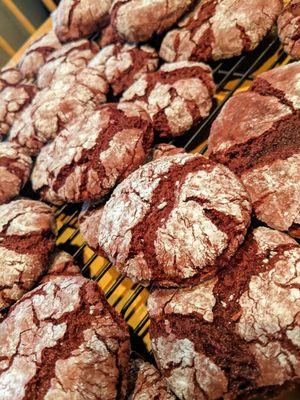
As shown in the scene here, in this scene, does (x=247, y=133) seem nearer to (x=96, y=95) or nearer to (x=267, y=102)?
(x=267, y=102)

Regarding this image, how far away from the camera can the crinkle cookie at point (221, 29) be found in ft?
8.07

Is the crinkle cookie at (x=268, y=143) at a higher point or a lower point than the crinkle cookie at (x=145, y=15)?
lower

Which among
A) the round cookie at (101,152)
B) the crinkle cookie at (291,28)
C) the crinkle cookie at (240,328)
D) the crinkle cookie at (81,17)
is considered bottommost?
the crinkle cookie at (240,328)

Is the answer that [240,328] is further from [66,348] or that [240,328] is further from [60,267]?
[60,267]

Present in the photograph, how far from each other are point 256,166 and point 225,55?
1.16 metres

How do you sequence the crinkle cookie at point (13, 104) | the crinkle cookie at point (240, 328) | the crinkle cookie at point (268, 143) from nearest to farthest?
the crinkle cookie at point (240, 328) → the crinkle cookie at point (268, 143) → the crinkle cookie at point (13, 104)

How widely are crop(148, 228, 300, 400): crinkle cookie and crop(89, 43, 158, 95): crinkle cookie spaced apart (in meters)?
1.83

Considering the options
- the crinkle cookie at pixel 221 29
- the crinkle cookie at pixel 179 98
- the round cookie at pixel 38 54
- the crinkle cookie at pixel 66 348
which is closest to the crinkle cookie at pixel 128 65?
the crinkle cookie at pixel 221 29

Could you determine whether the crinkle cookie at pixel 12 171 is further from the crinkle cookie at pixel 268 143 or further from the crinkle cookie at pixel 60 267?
the crinkle cookie at pixel 268 143

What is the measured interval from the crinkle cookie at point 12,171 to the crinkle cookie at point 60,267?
74 cm

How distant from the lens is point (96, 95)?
292 cm

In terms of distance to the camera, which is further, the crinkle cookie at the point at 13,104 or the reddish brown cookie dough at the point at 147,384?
the crinkle cookie at the point at 13,104

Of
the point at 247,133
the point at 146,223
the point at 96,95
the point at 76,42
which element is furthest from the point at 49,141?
the point at 247,133

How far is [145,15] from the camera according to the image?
273cm
